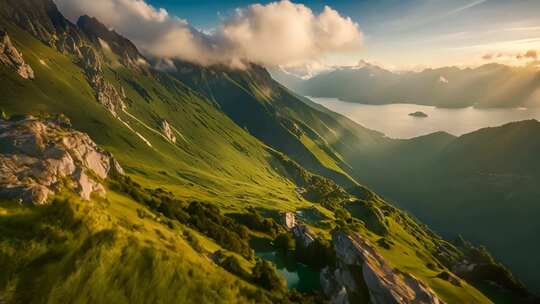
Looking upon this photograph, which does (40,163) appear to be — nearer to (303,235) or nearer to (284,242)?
(284,242)

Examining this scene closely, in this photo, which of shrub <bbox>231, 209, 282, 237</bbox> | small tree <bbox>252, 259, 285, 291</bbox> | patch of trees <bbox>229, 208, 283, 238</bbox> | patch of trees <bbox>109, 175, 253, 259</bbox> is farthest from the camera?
shrub <bbox>231, 209, 282, 237</bbox>

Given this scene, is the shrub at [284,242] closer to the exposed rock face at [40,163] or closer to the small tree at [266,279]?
the small tree at [266,279]

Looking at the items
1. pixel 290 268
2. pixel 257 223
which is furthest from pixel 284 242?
pixel 257 223

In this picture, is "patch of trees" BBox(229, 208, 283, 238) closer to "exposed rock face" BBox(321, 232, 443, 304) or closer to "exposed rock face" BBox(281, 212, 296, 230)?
"exposed rock face" BBox(281, 212, 296, 230)

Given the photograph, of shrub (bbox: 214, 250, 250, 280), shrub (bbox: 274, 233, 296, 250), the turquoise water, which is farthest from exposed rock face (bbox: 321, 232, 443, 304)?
shrub (bbox: 274, 233, 296, 250)

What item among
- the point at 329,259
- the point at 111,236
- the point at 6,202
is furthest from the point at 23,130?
the point at 329,259

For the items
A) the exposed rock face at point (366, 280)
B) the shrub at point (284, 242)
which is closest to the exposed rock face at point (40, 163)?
the exposed rock face at point (366, 280)
